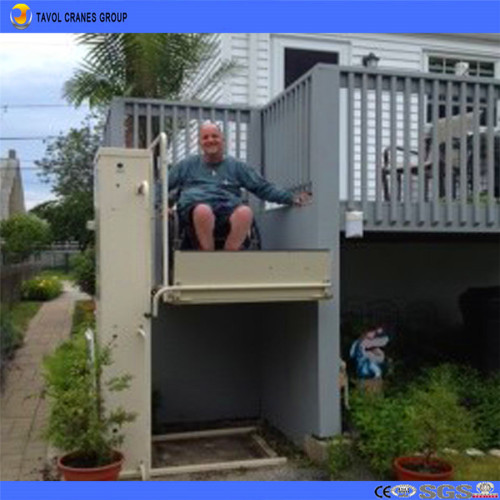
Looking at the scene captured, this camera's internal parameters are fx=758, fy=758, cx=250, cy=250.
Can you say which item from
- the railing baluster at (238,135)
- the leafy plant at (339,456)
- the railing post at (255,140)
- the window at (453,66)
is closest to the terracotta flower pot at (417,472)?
the leafy plant at (339,456)

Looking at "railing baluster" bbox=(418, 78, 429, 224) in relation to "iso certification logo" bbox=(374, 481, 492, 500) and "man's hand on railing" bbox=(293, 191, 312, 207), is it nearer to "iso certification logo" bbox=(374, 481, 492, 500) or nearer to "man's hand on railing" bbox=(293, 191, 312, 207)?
"man's hand on railing" bbox=(293, 191, 312, 207)

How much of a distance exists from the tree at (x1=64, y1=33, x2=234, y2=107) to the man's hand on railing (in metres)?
4.17

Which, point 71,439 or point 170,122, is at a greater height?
point 170,122

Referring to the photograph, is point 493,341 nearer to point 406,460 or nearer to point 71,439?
point 406,460

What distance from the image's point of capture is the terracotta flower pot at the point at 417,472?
4613 mm

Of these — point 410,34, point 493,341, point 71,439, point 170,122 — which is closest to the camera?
point 71,439

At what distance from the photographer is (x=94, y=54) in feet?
30.6

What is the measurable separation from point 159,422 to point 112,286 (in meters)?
2.05

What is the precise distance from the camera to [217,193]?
19.0 ft

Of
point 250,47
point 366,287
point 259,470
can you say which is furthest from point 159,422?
point 250,47

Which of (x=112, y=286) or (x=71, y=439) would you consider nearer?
(x=71, y=439)

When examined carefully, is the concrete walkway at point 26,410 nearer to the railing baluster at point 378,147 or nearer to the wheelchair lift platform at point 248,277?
the wheelchair lift platform at point 248,277

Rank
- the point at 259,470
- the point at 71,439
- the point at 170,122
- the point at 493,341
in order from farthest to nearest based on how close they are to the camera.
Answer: the point at 170,122, the point at 493,341, the point at 259,470, the point at 71,439

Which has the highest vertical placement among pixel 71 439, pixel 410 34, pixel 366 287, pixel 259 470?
pixel 410 34
